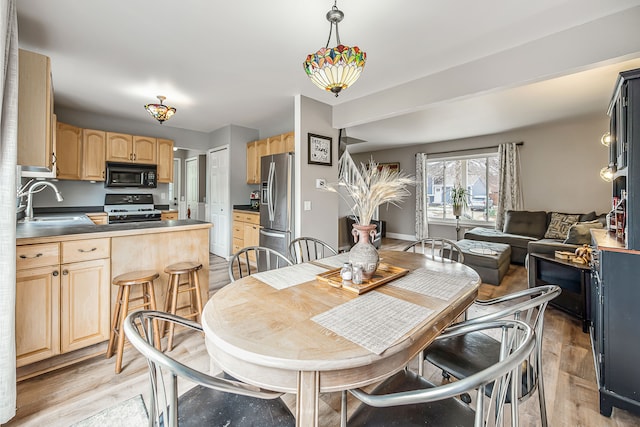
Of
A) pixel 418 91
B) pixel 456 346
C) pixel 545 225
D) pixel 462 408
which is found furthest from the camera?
pixel 545 225

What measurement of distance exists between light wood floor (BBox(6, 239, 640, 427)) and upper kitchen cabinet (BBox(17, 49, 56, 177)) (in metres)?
1.45

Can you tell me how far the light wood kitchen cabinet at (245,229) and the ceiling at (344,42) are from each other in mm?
1772

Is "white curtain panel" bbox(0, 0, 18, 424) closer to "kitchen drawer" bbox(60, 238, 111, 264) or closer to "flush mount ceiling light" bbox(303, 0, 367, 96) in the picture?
"kitchen drawer" bbox(60, 238, 111, 264)

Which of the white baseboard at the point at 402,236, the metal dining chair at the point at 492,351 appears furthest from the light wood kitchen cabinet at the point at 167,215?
the white baseboard at the point at 402,236

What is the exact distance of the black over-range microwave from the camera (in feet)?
14.0

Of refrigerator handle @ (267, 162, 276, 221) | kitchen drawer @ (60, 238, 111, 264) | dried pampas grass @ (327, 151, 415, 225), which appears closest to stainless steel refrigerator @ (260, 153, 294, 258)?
refrigerator handle @ (267, 162, 276, 221)

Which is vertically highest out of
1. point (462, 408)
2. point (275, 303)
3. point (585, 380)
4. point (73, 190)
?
point (73, 190)

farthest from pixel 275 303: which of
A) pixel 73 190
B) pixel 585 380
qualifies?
pixel 73 190

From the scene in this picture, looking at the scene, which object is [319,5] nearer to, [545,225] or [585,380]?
[585,380]

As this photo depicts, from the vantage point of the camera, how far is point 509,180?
18.1ft

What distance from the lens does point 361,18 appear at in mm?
1951

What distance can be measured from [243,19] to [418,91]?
75.2 inches

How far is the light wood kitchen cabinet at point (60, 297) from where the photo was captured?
1766 millimetres

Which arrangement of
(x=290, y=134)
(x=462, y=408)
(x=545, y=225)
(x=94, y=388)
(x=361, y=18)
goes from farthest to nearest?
(x=545, y=225) → (x=290, y=134) → (x=361, y=18) → (x=94, y=388) → (x=462, y=408)
